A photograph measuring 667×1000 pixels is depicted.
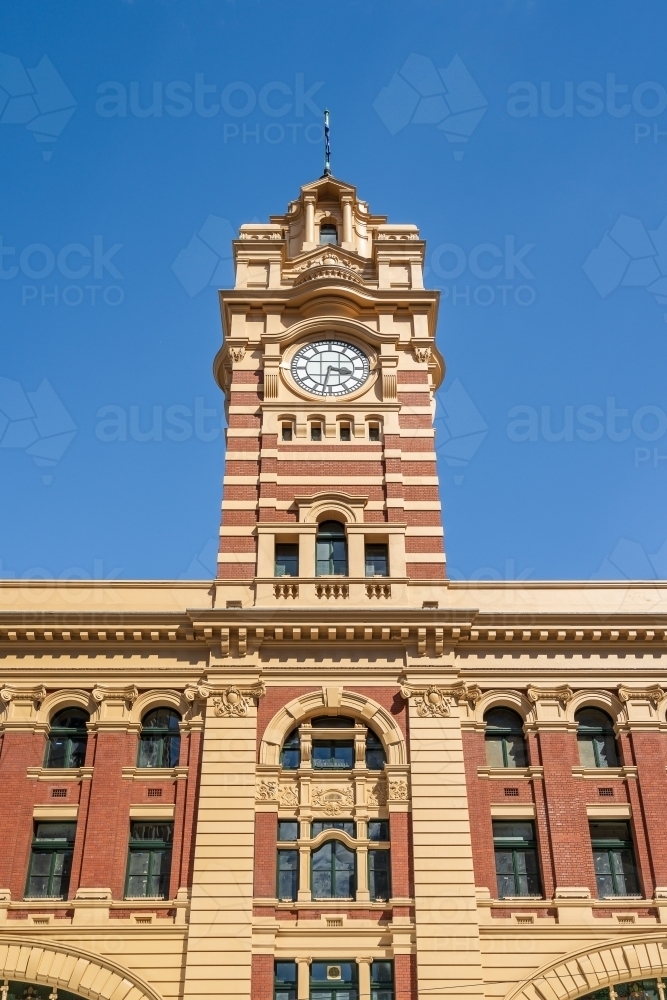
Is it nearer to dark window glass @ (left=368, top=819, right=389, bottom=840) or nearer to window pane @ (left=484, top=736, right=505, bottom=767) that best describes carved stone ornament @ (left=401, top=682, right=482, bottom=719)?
window pane @ (left=484, top=736, right=505, bottom=767)

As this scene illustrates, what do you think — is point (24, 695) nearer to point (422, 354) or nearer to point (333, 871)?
point (333, 871)

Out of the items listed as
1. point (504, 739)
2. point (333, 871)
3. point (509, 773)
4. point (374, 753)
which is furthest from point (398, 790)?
point (504, 739)

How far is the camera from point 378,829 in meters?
30.0

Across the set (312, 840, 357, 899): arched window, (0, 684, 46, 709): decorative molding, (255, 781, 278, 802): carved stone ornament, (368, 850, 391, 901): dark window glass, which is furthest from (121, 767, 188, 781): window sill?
(368, 850, 391, 901): dark window glass

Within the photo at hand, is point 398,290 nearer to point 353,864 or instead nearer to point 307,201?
point 307,201

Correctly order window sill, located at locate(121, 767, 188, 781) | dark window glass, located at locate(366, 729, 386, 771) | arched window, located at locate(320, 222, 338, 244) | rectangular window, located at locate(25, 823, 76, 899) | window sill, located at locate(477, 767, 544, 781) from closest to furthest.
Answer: rectangular window, located at locate(25, 823, 76, 899) < window sill, located at locate(121, 767, 188, 781) < window sill, located at locate(477, 767, 544, 781) < dark window glass, located at locate(366, 729, 386, 771) < arched window, located at locate(320, 222, 338, 244)

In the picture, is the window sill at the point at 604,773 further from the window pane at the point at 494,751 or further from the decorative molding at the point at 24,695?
the decorative molding at the point at 24,695

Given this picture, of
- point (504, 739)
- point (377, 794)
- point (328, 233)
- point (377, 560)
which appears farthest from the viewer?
point (328, 233)

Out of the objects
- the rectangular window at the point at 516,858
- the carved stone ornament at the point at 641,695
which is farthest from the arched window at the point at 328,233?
the rectangular window at the point at 516,858

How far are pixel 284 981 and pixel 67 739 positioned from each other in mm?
8618

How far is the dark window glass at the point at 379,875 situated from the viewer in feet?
95.1

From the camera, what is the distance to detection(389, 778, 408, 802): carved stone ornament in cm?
3011

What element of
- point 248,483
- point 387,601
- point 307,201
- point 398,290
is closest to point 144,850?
point 387,601

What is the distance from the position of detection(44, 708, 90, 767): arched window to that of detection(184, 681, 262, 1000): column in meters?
3.39
